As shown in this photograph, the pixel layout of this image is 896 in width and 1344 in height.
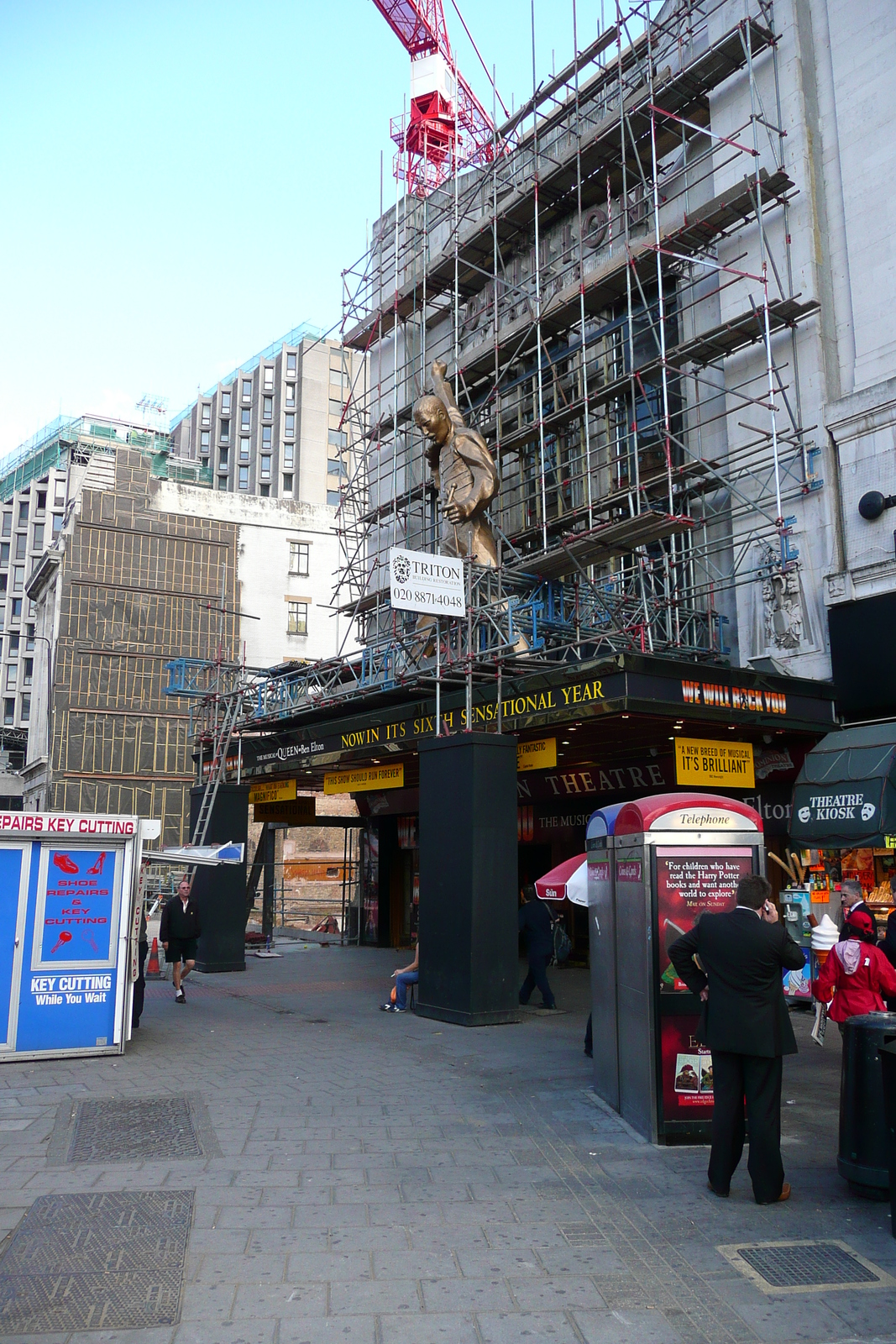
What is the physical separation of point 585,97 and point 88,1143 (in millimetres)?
21054

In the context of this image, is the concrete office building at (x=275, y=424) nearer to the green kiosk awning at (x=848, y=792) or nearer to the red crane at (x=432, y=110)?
the red crane at (x=432, y=110)

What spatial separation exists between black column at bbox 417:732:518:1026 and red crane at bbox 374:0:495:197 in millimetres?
19036

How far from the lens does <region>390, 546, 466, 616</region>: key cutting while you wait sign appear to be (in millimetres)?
12539

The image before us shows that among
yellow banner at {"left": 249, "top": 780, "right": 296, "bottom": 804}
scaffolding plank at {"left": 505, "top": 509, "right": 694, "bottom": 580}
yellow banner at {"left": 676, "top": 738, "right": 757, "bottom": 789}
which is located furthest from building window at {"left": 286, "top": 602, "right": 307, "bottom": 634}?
yellow banner at {"left": 676, "top": 738, "right": 757, "bottom": 789}

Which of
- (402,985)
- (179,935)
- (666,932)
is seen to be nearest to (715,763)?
(402,985)

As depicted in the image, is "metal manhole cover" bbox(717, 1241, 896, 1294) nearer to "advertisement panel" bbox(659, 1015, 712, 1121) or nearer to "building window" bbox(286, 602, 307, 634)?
"advertisement panel" bbox(659, 1015, 712, 1121)

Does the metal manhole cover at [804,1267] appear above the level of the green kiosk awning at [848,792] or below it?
below

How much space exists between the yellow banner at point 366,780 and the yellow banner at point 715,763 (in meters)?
4.79

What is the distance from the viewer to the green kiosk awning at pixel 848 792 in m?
12.7

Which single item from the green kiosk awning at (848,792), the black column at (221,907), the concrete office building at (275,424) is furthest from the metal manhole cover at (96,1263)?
the concrete office building at (275,424)

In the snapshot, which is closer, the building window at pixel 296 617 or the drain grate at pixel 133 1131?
the drain grate at pixel 133 1131

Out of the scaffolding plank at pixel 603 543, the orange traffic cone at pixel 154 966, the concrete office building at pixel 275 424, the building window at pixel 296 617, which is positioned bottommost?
the orange traffic cone at pixel 154 966

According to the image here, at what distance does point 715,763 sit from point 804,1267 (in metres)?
9.74

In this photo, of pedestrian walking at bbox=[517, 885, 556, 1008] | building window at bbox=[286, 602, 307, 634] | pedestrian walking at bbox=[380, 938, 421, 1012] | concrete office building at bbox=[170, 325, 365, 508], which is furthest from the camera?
concrete office building at bbox=[170, 325, 365, 508]
